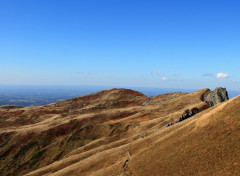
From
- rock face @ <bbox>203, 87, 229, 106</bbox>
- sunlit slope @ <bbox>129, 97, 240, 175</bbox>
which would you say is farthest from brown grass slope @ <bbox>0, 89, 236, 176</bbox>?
rock face @ <bbox>203, 87, 229, 106</bbox>

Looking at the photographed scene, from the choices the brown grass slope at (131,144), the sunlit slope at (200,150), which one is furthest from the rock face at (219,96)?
the sunlit slope at (200,150)

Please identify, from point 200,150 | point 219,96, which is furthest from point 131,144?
point 219,96

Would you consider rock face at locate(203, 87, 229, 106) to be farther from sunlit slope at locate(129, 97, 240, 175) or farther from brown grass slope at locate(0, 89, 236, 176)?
sunlit slope at locate(129, 97, 240, 175)

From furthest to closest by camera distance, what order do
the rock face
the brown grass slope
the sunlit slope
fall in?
the rock face < the brown grass slope < the sunlit slope

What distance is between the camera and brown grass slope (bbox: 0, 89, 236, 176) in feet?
101

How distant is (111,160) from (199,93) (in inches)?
2780

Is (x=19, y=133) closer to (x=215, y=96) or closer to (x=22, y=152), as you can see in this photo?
(x=22, y=152)

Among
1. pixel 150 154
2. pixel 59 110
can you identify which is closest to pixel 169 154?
pixel 150 154

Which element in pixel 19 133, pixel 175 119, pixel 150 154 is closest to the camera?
pixel 150 154

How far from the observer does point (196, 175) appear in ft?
90.7

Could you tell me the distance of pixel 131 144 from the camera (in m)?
47.1

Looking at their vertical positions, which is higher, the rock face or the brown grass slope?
the rock face

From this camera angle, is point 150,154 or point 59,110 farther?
point 59,110

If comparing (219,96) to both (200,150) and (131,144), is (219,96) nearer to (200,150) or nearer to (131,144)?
(131,144)
